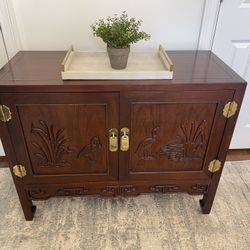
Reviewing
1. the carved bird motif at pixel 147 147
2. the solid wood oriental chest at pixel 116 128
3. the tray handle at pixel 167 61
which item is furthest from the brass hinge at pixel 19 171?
the tray handle at pixel 167 61

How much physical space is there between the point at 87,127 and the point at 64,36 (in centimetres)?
59

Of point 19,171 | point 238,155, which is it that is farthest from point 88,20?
point 238,155

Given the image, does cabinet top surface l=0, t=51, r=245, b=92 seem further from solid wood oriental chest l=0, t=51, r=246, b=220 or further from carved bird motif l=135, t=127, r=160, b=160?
carved bird motif l=135, t=127, r=160, b=160

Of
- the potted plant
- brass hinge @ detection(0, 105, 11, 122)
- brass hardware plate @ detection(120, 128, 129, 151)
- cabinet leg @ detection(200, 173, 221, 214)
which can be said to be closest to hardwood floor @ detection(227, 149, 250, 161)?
cabinet leg @ detection(200, 173, 221, 214)

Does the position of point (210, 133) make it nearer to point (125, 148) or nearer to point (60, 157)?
point (125, 148)

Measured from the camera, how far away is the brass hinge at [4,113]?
0.97m

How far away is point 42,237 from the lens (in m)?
1.24

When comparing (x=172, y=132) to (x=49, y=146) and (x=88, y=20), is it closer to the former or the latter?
(x=49, y=146)

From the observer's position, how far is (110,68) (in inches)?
41.2

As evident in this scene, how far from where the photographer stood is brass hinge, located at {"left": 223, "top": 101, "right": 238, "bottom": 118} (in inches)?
40.1

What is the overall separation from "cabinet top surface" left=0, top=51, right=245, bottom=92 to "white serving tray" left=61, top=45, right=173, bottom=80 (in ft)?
0.09

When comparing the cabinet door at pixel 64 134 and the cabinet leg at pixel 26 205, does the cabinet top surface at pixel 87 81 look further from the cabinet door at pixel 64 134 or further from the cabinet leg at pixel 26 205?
the cabinet leg at pixel 26 205

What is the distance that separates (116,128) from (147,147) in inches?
7.2

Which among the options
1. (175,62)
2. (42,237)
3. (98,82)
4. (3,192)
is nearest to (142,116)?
(98,82)
